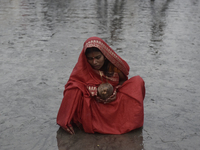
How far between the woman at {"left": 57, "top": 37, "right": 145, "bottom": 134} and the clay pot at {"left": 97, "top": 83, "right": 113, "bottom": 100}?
0.04 meters

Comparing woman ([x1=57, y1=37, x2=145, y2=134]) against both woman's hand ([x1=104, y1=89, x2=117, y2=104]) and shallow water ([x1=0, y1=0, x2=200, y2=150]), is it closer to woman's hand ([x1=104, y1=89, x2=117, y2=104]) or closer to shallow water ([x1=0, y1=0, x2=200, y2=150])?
woman's hand ([x1=104, y1=89, x2=117, y2=104])

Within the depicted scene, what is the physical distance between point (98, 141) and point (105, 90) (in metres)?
0.52

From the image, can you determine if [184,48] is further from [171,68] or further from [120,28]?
[120,28]

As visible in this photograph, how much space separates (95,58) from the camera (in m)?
2.99

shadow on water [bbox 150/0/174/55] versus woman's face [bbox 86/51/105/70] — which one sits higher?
woman's face [bbox 86/51/105/70]

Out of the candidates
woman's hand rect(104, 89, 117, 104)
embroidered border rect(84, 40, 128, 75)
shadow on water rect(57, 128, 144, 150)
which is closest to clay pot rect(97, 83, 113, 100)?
woman's hand rect(104, 89, 117, 104)

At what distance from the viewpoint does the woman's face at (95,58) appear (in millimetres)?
2975

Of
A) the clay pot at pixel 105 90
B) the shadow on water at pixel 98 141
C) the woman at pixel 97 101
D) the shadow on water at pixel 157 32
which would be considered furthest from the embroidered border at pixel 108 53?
the shadow on water at pixel 157 32

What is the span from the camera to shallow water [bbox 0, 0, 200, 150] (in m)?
3.01

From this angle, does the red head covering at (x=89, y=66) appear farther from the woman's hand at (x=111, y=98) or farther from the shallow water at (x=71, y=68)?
the shallow water at (x=71, y=68)

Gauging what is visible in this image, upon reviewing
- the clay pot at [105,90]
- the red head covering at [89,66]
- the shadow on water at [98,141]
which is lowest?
the shadow on water at [98,141]

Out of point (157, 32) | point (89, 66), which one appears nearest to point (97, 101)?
point (89, 66)

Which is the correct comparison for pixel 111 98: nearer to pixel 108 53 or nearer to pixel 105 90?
pixel 105 90

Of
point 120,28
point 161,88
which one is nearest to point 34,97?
point 161,88
